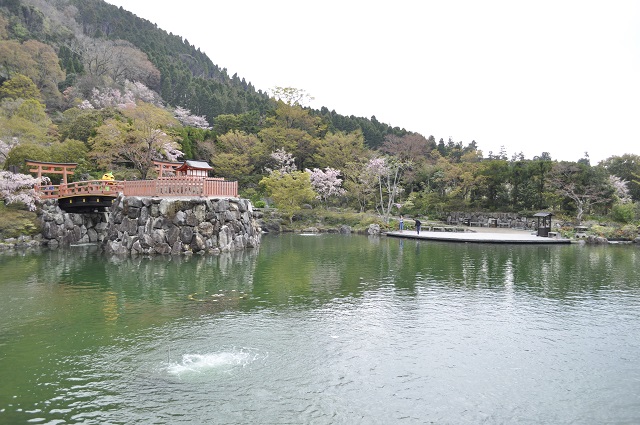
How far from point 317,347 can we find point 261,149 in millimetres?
43103

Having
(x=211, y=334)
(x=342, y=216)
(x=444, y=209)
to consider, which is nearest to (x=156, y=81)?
(x=342, y=216)

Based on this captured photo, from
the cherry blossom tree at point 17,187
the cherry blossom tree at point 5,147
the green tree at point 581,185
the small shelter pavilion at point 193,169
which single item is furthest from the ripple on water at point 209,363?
the green tree at point 581,185

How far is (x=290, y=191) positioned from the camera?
41.2 metres

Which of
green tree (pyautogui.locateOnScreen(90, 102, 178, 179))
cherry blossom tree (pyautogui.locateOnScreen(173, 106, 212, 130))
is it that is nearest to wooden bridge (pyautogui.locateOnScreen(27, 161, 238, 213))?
green tree (pyautogui.locateOnScreen(90, 102, 178, 179))

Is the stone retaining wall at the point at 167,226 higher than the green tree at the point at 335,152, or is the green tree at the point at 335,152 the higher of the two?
the green tree at the point at 335,152

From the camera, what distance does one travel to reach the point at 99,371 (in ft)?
25.0

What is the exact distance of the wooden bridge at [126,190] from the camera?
902 inches

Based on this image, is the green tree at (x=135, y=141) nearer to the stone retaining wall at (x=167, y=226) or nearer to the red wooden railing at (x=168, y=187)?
the red wooden railing at (x=168, y=187)

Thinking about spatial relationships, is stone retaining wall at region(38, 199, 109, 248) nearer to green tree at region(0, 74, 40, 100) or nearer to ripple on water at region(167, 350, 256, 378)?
ripple on water at region(167, 350, 256, 378)

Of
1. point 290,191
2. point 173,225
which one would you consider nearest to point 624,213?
point 290,191

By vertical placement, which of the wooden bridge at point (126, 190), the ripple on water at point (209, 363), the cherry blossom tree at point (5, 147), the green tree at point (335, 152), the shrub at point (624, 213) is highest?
the green tree at point (335, 152)

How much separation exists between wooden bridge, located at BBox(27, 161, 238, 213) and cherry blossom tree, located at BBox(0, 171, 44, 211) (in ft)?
1.66

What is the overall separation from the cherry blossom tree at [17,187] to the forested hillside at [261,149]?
5.19 ft

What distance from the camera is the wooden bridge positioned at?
22.9 meters
